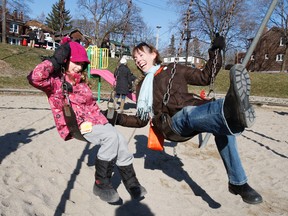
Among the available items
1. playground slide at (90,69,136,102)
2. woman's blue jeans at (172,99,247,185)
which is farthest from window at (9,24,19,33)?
woman's blue jeans at (172,99,247,185)

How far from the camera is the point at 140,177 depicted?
13.2 ft

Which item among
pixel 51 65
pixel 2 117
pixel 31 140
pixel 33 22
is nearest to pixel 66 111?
pixel 51 65

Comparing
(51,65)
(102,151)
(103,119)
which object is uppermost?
(51,65)

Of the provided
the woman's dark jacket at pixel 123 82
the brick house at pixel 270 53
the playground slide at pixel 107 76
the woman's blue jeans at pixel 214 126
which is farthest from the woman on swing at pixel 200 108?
the brick house at pixel 270 53

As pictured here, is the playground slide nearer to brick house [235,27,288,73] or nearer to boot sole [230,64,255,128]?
boot sole [230,64,255,128]

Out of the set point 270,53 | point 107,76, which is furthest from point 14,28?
point 107,76

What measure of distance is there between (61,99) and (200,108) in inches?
48.9

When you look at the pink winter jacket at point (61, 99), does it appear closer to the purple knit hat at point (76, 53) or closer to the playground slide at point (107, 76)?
the purple knit hat at point (76, 53)

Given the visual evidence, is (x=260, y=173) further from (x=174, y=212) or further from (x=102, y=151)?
(x=102, y=151)

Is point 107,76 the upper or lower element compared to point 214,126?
upper

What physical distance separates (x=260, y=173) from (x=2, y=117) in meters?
5.52

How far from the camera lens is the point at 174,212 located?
3.15m

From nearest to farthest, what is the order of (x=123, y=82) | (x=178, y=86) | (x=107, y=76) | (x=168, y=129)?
(x=168, y=129) → (x=178, y=86) → (x=123, y=82) → (x=107, y=76)

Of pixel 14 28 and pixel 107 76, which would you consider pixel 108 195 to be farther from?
pixel 14 28
